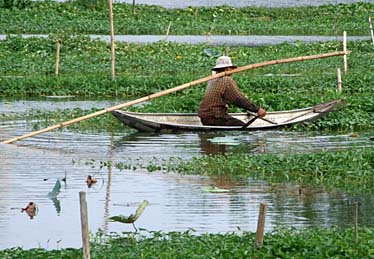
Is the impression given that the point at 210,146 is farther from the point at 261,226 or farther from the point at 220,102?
the point at 261,226

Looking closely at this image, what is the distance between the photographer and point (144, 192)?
41.3 ft

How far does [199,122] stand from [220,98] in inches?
22.4

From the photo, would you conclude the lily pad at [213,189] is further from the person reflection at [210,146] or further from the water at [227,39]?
the water at [227,39]

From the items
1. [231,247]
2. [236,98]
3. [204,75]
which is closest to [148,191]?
[231,247]

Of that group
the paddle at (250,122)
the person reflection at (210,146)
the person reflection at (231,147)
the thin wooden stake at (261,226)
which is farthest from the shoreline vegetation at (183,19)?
the thin wooden stake at (261,226)

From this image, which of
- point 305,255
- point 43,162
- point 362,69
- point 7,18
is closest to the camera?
point 305,255

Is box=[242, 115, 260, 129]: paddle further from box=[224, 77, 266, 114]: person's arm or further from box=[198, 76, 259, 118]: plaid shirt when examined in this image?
box=[198, 76, 259, 118]: plaid shirt

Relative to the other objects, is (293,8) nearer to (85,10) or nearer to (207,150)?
(85,10)

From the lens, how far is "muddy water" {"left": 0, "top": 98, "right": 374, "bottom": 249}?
10.9 meters

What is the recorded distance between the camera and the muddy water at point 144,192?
1089 centimetres

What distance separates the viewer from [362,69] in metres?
25.3

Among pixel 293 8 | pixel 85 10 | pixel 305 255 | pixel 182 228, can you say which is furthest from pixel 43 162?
pixel 293 8

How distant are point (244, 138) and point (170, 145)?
1.24m

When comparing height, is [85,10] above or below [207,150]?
above
